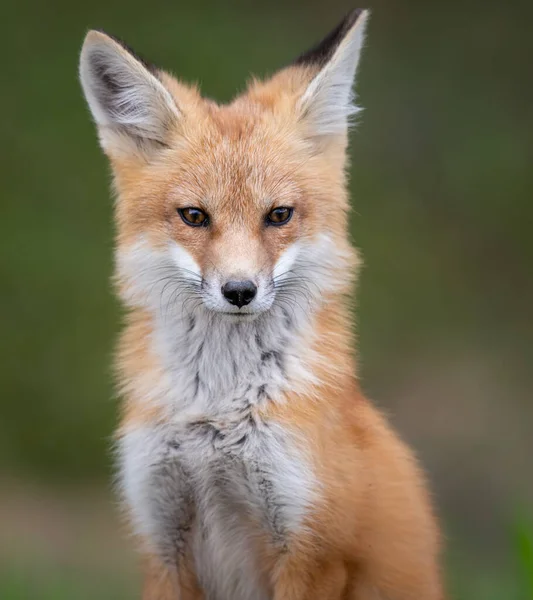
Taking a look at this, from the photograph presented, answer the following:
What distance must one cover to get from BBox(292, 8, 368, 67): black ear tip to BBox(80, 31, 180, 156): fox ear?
0.60 meters

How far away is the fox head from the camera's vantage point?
3.56 metres

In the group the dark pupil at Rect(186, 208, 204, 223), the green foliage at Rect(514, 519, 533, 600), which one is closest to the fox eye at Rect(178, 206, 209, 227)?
the dark pupil at Rect(186, 208, 204, 223)

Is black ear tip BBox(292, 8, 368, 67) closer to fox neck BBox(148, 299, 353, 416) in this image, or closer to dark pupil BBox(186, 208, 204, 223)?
dark pupil BBox(186, 208, 204, 223)

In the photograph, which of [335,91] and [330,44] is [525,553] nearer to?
[335,91]

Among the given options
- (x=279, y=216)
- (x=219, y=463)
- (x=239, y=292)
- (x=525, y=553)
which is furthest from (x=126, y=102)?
(x=525, y=553)

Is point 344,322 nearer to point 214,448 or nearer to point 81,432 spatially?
point 214,448

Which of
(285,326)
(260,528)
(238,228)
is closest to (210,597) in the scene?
(260,528)

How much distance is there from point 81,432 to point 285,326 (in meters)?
5.01

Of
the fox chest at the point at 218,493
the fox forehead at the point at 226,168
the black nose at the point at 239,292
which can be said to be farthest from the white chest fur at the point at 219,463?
the fox forehead at the point at 226,168

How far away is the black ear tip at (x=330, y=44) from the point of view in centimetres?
378

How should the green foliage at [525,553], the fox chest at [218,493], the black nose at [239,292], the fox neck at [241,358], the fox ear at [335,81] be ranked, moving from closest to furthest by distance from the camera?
the black nose at [239,292]
the fox chest at [218,493]
the fox neck at [241,358]
the fox ear at [335,81]
the green foliage at [525,553]

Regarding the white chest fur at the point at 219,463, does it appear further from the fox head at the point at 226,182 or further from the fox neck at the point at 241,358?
the fox head at the point at 226,182

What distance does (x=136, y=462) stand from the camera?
3.69 m

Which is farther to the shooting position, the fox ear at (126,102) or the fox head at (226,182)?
the fox ear at (126,102)
